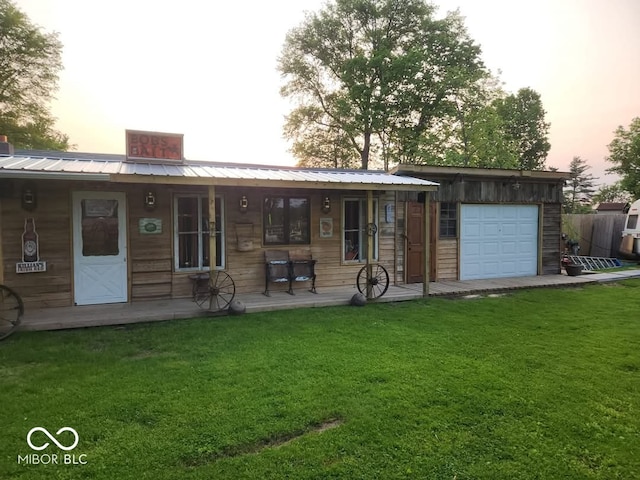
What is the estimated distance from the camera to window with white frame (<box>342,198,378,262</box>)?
853 cm

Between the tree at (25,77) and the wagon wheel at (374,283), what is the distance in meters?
21.2

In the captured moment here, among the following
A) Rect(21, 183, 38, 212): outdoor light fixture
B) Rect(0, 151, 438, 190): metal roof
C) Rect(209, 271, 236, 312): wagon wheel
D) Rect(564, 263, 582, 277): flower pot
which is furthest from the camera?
Rect(564, 263, 582, 277): flower pot

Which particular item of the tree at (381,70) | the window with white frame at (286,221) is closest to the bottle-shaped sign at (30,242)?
the window with white frame at (286,221)

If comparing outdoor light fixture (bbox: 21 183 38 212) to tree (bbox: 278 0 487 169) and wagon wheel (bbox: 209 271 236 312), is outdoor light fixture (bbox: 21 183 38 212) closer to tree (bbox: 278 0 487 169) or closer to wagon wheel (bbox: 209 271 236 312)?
wagon wheel (bbox: 209 271 236 312)

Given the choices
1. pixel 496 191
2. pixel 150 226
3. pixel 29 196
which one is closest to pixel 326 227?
pixel 150 226

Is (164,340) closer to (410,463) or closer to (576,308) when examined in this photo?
(410,463)

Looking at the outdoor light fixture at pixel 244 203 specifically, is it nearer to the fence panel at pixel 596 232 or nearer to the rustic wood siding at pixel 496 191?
the rustic wood siding at pixel 496 191

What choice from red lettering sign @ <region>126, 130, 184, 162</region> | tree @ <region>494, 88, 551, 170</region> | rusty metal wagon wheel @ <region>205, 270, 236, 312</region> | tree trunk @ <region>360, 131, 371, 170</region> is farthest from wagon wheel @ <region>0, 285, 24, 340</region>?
tree @ <region>494, 88, 551, 170</region>

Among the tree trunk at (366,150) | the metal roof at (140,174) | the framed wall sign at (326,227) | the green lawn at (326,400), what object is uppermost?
the tree trunk at (366,150)

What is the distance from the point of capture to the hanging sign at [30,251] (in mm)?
6047

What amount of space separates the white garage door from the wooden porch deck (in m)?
0.52

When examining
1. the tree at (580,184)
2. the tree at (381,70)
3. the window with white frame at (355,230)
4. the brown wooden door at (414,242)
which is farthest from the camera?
the tree at (580,184)

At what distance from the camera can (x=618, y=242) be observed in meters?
15.0

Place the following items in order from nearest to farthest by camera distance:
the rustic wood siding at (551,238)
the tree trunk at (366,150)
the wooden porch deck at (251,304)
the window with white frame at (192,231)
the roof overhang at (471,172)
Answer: the wooden porch deck at (251,304), the window with white frame at (192,231), the roof overhang at (471,172), the rustic wood siding at (551,238), the tree trunk at (366,150)
